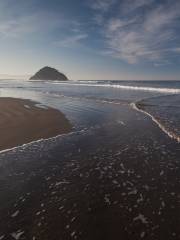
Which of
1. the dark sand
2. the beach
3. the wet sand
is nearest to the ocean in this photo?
the wet sand

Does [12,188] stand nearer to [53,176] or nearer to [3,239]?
[53,176]

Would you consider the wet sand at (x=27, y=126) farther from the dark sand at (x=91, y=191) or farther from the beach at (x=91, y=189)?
the dark sand at (x=91, y=191)

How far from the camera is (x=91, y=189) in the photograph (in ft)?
25.1

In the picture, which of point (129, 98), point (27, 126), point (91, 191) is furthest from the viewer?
Answer: point (129, 98)

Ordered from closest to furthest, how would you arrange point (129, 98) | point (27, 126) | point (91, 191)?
point (91, 191) → point (27, 126) → point (129, 98)

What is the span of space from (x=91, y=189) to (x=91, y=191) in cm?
13

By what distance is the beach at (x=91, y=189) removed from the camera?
5734 millimetres

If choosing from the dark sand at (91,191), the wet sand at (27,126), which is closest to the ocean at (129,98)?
the wet sand at (27,126)

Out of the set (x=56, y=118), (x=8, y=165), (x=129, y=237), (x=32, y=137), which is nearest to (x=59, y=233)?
(x=129, y=237)

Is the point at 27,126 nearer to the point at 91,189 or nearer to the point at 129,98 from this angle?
the point at 91,189

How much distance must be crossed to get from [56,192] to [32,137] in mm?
6561

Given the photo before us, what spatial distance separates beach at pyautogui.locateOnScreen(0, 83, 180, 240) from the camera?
18.8ft

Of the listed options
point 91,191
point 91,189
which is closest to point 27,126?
point 91,189

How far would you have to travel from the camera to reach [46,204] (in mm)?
6820
